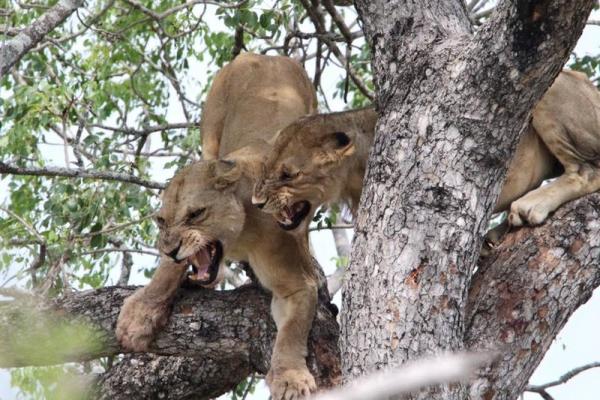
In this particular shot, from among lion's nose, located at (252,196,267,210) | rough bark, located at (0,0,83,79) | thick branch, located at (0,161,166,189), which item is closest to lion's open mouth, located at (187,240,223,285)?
lion's nose, located at (252,196,267,210)

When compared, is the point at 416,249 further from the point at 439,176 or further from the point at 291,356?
the point at 291,356

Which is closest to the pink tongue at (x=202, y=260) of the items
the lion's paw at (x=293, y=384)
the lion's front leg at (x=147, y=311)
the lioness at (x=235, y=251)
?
the lioness at (x=235, y=251)

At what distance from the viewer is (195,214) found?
6.02 m

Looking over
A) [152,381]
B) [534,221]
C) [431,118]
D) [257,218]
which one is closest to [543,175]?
[534,221]

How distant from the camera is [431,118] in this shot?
441 cm

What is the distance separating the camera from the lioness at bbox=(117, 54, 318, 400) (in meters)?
5.43

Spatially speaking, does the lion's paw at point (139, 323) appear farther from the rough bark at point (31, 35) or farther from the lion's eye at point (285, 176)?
the rough bark at point (31, 35)

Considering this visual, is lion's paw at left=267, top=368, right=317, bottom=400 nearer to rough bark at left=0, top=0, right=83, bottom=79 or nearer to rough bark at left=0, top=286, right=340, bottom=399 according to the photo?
rough bark at left=0, top=286, right=340, bottom=399

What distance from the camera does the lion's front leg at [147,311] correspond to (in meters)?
5.41

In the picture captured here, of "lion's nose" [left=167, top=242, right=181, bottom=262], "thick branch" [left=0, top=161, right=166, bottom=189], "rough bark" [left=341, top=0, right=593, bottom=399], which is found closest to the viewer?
"rough bark" [left=341, top=0, right=593, bottom=399]

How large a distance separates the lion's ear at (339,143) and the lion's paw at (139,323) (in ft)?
4.45

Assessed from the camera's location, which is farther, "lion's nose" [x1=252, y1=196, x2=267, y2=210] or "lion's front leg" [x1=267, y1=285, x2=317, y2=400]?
"lion's nose" [x1=252, y1=196, x2=267, y2=210]

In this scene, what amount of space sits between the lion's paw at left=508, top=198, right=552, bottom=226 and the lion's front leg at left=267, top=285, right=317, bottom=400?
1.20 meters

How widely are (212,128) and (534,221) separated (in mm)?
3057
